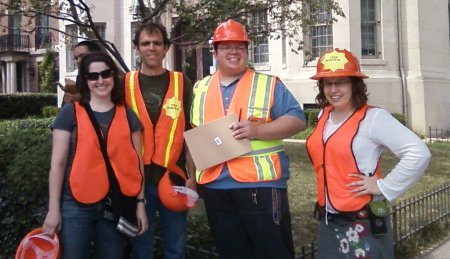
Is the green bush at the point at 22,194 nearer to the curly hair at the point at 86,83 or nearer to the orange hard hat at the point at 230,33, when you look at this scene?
the curly hair at the point at 86,83

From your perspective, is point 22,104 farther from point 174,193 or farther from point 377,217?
point 377,217

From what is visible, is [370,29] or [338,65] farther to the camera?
[370,29]

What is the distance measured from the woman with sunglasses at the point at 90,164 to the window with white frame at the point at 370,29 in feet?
52.4

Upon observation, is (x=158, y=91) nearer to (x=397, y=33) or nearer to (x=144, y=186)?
(x=144, y=186)

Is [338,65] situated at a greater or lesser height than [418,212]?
greater

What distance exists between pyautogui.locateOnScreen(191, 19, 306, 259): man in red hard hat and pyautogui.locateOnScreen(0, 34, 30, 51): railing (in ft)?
109

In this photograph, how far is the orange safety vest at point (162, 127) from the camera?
11.5 feet

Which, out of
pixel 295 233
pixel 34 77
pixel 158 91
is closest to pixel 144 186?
pixel 158 91

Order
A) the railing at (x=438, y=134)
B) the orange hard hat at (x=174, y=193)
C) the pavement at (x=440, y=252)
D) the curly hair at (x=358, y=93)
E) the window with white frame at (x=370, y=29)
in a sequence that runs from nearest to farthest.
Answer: the curly hair at (x=358, y=93) → the orange hard hat at (x=174, y=193) → the pavement at (x=440, y=252) → the railing at (x=438, y=134) → the window with white frame at (x=370, y=29)

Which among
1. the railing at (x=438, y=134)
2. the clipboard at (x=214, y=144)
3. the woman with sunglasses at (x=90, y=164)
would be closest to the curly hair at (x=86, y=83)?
the woman with sunglasses at (x=90, y=164)

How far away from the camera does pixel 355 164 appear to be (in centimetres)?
283

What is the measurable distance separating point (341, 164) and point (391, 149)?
0.27 metres

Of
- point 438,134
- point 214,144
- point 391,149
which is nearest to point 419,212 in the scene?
point 391,149

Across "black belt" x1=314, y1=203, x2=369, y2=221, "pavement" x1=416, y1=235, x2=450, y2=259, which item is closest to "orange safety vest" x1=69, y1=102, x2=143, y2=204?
"black belt" x1=314, y1=203, x2=369, y2=221
